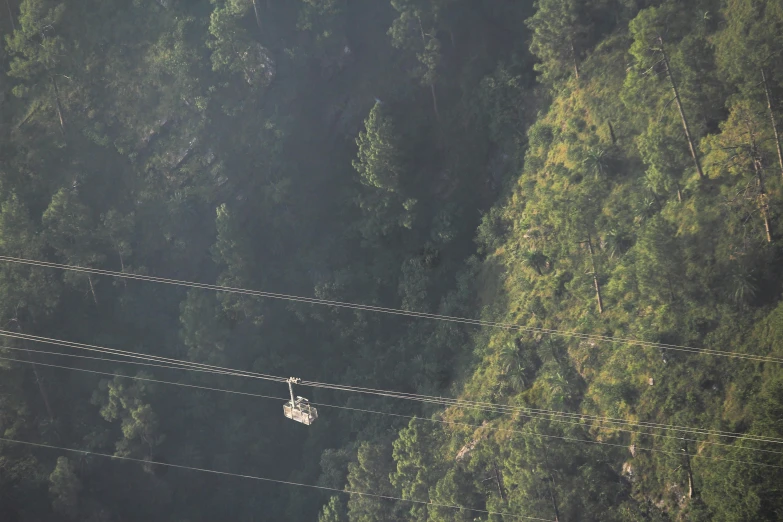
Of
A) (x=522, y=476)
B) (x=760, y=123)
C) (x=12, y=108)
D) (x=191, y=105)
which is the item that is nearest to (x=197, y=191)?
(x=191, y=105)

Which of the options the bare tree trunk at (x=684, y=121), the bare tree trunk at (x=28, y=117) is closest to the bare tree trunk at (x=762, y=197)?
the bare tree trunk at (x=684, y=121)

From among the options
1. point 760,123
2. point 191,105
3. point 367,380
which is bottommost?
point 367,380

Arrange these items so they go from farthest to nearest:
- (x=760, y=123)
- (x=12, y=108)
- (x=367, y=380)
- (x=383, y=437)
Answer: (x=12, y=108)
(x=367, y=380)
(x=383, y=437)
(x=760, y=123)

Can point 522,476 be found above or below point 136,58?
below

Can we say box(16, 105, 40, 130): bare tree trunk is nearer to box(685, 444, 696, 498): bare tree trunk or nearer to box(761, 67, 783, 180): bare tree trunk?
box(761, 67, 783, 180): bare tree trunk

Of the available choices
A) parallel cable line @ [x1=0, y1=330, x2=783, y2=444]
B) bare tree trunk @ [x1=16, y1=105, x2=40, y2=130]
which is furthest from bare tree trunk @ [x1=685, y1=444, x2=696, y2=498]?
bare tree trunk @ [x1=16, y1=105, x2=40, y2=130]

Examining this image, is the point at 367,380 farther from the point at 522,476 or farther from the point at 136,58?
the point at 136,58

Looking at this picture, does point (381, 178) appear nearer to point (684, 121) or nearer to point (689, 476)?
point (684, 121)

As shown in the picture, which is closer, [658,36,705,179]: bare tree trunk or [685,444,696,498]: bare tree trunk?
[685,444,696,498]: bare tree trunk
